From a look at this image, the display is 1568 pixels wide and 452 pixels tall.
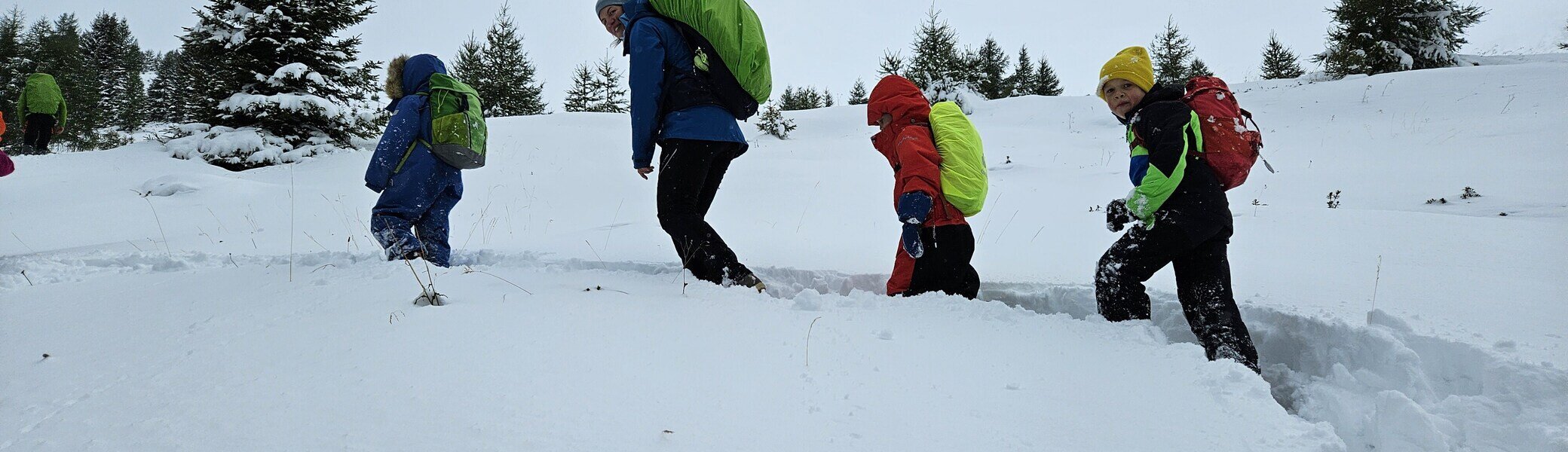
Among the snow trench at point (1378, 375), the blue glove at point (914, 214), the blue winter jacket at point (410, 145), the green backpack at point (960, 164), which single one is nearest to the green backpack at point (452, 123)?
the blue winter jacket at point (410, 145)

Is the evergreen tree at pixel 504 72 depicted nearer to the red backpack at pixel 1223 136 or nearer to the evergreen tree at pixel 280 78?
the evergreen tree at pixel 280 78

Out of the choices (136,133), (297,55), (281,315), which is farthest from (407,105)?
(136,133)

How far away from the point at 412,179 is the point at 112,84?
4406 centimetres

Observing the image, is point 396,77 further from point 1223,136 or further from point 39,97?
point 39,97

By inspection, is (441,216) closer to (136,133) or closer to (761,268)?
(761,268)

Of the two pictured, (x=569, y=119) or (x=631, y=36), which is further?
(x=569, y=119)

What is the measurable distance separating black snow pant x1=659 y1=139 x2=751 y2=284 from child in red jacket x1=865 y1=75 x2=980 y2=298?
0.82 m

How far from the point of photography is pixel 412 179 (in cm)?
363

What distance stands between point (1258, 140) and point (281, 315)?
3537mm

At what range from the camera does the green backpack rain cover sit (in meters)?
2.79

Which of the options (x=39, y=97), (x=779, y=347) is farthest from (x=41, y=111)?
(x=779, y=347)

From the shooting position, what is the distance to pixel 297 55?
10.6 m

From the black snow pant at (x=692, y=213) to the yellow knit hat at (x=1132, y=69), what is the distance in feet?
5.56

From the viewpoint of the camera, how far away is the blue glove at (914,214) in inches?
112
